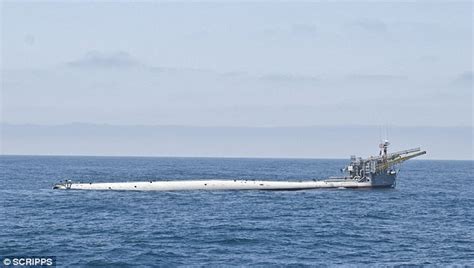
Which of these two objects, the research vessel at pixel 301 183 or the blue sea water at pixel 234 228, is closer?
the blue sea water at pixel 234 228

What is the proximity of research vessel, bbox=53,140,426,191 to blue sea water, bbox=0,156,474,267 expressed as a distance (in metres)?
4.77

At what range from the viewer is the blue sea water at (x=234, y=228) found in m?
56.7

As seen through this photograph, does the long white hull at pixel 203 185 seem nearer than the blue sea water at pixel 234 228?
No

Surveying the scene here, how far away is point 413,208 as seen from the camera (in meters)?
96.8

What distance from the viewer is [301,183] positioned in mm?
123938

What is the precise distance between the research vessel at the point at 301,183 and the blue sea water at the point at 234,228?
477 centimetres

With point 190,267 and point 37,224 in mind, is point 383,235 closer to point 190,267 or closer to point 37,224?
point 190,267

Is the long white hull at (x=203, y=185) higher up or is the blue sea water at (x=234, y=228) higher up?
the long white hull at (x=203, y=185)

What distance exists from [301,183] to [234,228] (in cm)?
5339

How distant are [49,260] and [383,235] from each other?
34.2 meters

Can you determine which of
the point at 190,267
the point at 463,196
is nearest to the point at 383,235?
the point at 190,267

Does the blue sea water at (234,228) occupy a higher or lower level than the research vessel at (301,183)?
lower

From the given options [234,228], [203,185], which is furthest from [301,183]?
[234,228]

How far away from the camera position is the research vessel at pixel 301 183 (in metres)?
119
